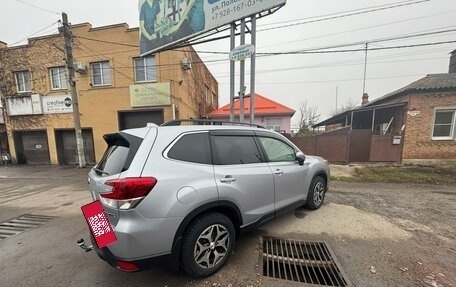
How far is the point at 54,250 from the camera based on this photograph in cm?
327

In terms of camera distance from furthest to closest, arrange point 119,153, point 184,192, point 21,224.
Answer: point 21,224
point 119,153
point 184,192

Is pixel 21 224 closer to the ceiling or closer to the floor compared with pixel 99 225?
closer to the floor

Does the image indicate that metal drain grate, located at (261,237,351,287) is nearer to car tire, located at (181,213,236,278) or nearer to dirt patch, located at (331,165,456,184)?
car tire, located at (181,213,236,278)

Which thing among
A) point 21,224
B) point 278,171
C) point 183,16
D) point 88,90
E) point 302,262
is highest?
point 183,16

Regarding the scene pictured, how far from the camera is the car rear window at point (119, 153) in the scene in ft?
7.22

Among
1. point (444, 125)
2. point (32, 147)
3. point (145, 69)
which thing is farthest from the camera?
point (32, 147)

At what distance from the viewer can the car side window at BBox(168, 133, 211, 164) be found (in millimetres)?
2338

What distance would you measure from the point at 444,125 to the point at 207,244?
46.6ft

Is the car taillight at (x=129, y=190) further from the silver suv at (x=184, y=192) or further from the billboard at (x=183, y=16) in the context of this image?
the billboard at (x=183, y=16)

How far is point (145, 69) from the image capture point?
11695 millimetres

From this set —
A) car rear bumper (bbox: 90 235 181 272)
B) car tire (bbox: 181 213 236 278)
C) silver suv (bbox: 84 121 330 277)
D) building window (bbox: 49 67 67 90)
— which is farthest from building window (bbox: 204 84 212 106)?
car rear bumper (bbox: 90 235 181 272)

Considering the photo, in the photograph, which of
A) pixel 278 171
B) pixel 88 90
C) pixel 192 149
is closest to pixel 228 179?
pixel 192 149

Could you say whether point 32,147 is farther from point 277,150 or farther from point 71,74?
point 277,150

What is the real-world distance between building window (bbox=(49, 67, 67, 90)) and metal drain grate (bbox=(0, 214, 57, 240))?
35.1ft
